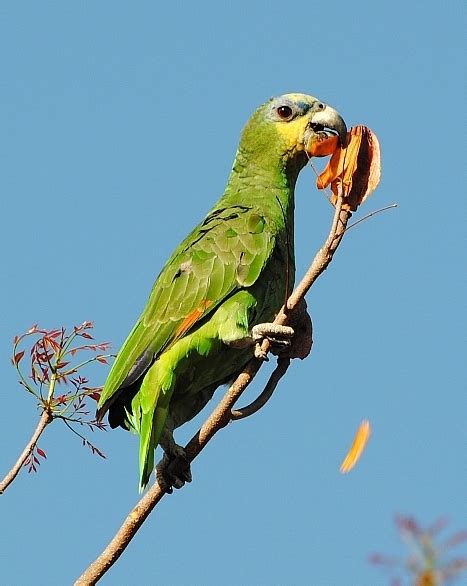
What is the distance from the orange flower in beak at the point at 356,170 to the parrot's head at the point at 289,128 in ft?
6.15

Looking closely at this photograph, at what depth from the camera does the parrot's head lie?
4.84 meters

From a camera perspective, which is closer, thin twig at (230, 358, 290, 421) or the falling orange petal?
the falling orange petal

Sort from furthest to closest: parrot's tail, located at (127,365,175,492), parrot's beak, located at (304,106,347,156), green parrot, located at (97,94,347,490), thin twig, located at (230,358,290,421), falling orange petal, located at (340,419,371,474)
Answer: parrot's beak, located at (304,106,347,156), green parrot, located at (97,94,347,490), parrot's tail, located at (127,365,175,492), thin twig, located at (230,358,290,421), falling orange petal, located at (340,419,371,474)

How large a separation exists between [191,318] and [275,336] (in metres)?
0.71

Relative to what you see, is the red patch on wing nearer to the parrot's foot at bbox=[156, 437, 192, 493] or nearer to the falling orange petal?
the parrot's foot at bbox=[156, 437, 192, 493]

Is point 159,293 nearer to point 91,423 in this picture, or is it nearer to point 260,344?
point 260,344

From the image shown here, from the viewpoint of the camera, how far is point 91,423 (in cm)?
317

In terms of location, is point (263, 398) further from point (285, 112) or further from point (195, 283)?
point (285, 112)

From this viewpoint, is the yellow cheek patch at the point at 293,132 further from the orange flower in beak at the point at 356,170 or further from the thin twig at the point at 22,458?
the thin twig at the point at 22,458

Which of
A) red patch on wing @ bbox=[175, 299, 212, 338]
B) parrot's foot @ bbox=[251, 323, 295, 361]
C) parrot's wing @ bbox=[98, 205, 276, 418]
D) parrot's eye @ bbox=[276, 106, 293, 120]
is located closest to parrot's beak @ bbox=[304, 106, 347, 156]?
parrot's eye @ bbox=[276, 106, 293, 120]

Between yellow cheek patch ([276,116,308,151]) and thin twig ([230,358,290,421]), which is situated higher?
yellow cheek patch ([276,116,308,151])

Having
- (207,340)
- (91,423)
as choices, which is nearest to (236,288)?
(207,340)

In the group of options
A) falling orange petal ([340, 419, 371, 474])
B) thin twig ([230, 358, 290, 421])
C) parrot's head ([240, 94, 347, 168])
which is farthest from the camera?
parrot's head ([240, 94, 347, 168])

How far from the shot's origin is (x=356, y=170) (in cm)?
285
